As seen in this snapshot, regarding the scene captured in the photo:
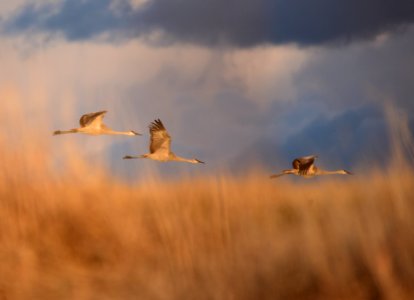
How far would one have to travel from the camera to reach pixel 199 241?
488 centimetres

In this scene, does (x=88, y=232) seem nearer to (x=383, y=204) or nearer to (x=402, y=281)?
(x=383, y=204)

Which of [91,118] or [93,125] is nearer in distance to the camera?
[91,118]

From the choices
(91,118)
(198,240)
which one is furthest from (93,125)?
(198,240)

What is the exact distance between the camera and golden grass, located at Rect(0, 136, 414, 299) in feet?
12.4

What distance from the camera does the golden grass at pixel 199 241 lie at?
3773 mm

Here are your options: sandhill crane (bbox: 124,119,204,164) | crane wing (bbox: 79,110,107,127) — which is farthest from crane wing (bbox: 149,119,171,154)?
crane wing (bbox: 79,110,107,127)

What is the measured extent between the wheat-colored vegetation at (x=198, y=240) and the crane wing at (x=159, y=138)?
1.70ft

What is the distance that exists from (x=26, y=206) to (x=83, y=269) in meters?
0.81

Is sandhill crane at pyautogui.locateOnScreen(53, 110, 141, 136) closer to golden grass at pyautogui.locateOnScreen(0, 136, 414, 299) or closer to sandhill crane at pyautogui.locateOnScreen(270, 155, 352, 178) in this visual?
golden grass at pyautogui.locateOnScreen(0, 136, 414, 299)

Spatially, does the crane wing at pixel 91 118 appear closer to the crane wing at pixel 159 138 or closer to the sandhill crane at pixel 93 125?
the sandhill crane at pixel 93 125

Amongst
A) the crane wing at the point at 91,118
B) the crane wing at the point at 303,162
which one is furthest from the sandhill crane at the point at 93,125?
the crane wing at the point at 303,162

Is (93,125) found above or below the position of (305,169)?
above

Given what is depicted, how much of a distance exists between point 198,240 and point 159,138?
176 cm

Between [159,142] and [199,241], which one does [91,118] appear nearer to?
[159,142]
